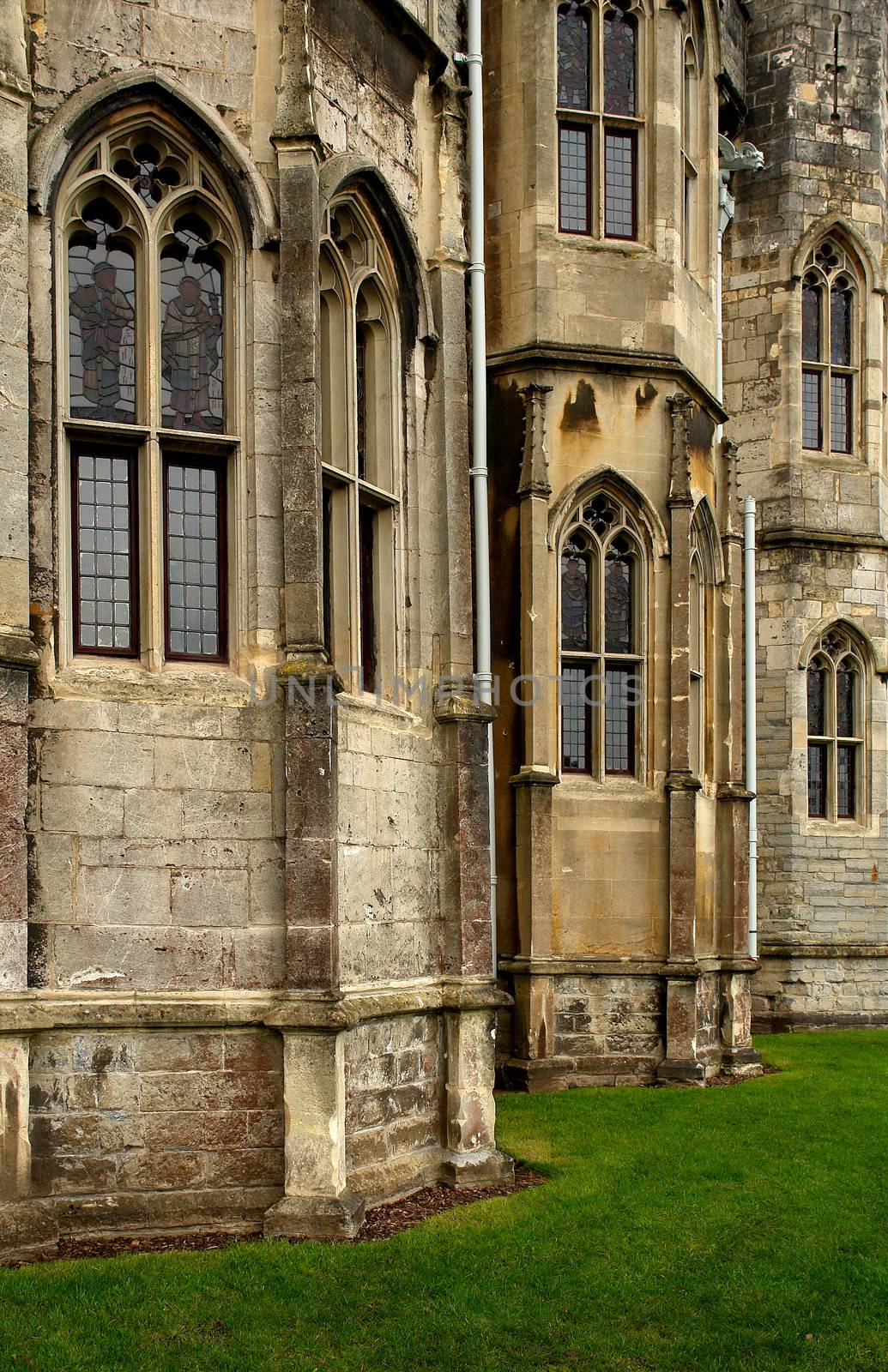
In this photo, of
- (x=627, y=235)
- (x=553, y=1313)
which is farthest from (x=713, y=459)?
(x=553, y=1313)

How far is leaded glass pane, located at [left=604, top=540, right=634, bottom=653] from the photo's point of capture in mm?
15227

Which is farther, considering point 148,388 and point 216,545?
point 216,545

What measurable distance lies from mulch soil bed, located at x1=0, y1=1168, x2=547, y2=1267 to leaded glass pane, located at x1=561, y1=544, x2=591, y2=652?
240 inches

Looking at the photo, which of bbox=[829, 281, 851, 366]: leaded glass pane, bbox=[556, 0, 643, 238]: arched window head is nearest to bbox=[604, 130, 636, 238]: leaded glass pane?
bbox=[556, 0, 643, 238]: arched window head

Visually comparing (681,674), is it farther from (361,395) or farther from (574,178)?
(361,395)

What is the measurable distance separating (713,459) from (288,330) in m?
8.09

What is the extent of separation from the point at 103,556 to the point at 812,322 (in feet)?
47.2

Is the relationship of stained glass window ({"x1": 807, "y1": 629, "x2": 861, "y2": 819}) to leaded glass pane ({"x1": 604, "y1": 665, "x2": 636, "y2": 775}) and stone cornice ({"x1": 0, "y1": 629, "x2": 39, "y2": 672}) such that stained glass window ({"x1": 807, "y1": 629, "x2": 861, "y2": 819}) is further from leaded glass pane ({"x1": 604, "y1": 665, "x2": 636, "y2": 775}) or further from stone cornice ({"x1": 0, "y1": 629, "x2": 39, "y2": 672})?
stone cornice ({"x1": 0, "y1": 629, "x2": 39, "y2": 672})

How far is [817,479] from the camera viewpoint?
20.6 m

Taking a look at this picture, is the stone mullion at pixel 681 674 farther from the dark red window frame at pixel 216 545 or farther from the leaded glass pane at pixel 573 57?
the dark red window frame at pixel 216 545

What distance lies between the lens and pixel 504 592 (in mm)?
14812

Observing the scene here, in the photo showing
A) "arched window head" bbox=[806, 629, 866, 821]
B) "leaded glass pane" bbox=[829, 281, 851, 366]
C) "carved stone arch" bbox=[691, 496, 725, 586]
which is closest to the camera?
"carved stone arch" bbox=[691, 496, 725, 586]

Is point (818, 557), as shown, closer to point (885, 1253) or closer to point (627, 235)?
point (627, 235)

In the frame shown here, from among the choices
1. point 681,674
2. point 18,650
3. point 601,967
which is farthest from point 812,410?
point 18,650
